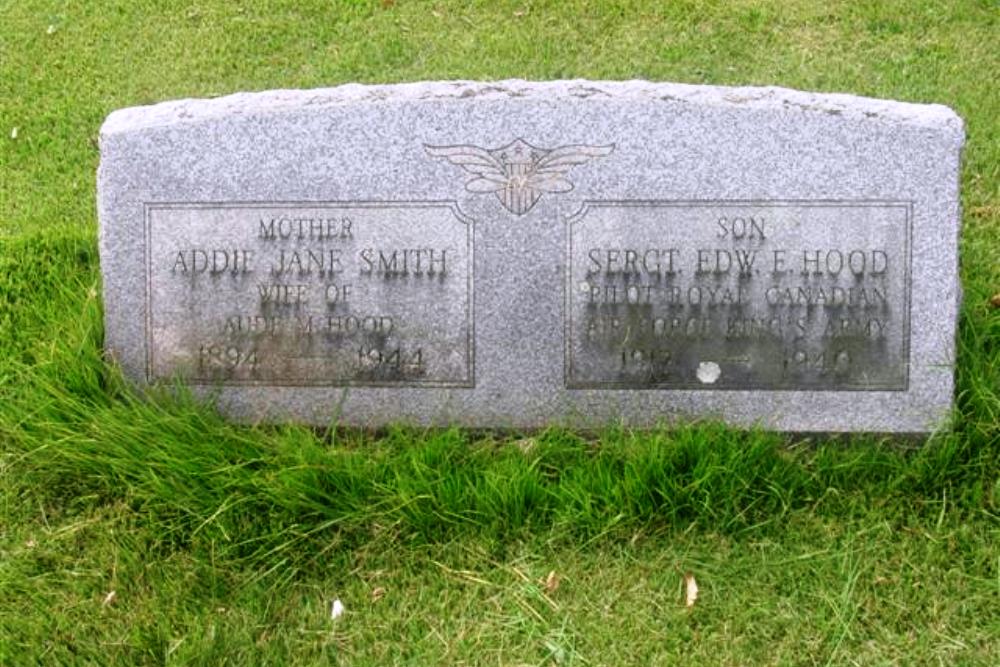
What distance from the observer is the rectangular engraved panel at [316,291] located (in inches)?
112

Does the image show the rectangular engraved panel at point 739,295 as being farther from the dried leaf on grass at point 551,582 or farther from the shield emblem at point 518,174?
the dried leaf on grass at point 551,582

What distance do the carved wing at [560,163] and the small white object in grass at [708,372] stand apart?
0.66 metres

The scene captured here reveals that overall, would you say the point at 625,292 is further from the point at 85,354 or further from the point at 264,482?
the point at 85,354

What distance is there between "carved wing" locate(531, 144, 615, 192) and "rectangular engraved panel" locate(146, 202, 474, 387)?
25cm

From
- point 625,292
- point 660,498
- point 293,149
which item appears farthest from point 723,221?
point 293,149

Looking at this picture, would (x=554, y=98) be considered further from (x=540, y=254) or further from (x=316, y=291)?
(x=316, y=291)

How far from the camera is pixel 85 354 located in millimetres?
2885

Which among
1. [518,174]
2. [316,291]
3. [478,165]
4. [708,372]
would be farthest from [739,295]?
[316,291]

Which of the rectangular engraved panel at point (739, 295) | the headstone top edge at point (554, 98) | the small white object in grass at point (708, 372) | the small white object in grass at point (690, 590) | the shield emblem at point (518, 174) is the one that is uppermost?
the headstone top edge at point (554, 98)

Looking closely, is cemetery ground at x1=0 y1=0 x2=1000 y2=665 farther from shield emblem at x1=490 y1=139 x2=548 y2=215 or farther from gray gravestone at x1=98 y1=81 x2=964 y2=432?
shield emblem at x1=490 y1=139 x2=548 y2=215

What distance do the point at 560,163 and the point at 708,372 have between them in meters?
0.76

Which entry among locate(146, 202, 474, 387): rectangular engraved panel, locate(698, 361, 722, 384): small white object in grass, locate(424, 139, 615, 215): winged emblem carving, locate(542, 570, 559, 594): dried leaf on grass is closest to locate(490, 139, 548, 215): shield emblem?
locate(424, 139, 615, 215): winged emblem carving

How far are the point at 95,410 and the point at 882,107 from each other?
2.48 metres

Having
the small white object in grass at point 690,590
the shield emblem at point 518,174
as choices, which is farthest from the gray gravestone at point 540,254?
the small white object in grass at point 690,590
